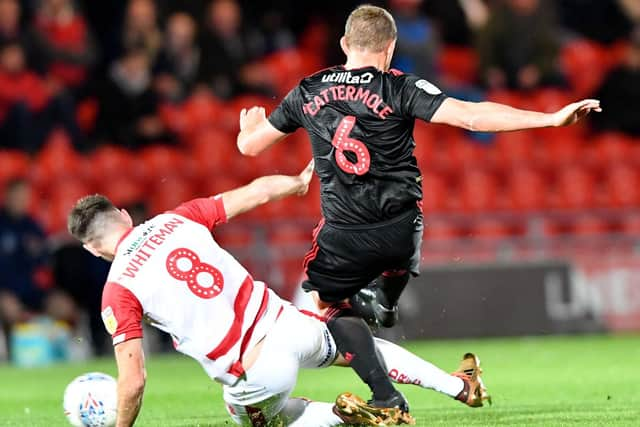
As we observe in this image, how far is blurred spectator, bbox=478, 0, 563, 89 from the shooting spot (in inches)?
655

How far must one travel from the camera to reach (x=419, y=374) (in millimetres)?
7188

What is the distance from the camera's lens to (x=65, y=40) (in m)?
16.0

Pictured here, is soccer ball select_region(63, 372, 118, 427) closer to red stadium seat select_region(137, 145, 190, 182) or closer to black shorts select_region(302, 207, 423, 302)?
black shorts select_region(302, 207, 423, 302)

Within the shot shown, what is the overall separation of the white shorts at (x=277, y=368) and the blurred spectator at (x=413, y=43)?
9609mm

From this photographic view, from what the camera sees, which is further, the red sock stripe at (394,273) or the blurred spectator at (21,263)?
the blurred spectator at (21,263)

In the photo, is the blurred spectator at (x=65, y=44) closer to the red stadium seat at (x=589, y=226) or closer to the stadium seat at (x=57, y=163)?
the stadium seat at (x=57, y=163)

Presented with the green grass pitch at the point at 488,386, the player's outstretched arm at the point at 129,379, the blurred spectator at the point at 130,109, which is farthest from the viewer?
the blurred spectator at the point at 130,109

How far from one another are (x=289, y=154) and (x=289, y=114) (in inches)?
332

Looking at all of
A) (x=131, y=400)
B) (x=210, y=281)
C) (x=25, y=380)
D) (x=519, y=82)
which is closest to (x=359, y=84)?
(x=210, y=281)

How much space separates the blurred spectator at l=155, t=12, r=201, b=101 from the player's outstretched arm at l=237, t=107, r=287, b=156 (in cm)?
866

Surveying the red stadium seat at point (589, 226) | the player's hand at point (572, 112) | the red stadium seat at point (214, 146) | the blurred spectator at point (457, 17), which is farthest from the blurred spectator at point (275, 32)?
the player's hand at point (572, 112)

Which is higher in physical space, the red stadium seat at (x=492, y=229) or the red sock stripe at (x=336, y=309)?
the red stadium seat at (x=492, y=229)

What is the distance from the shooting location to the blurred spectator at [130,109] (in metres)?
15.3

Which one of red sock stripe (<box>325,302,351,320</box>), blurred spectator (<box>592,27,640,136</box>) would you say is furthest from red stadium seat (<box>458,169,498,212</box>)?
red sock stripe (<box>325,302,351,320</box>)
